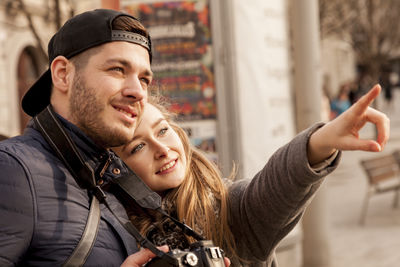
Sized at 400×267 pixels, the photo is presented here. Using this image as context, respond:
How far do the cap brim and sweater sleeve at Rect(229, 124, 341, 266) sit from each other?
2.40 ft

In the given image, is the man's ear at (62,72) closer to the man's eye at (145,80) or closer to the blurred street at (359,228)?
the man's eye at (145,80)

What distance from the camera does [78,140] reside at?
77.5 inches

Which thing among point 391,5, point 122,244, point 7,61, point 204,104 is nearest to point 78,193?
point 122,244

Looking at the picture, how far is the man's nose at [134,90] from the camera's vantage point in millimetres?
1999

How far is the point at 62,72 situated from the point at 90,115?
0.16m

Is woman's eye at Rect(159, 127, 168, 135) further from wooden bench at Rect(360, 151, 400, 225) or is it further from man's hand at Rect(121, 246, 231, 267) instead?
wooden bench at Rect(360, 151, 400, 225)

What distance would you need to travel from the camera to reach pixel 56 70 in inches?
79.5

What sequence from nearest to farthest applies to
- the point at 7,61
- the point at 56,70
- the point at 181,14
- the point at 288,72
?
the point at 56,70 → the point at 181,14 → the point at 288,72 → the point at 7,61

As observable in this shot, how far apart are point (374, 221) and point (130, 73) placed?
738cm

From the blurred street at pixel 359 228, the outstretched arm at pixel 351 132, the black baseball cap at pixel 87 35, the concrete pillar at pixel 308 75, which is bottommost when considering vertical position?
the blurred street at pixel 359 228

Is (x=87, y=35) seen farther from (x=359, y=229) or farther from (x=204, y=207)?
(x=359, y=229)

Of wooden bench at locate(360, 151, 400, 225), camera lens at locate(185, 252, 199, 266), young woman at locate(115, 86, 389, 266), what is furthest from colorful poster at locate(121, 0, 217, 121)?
wooden bench at locate(360, 151, 400, 225)

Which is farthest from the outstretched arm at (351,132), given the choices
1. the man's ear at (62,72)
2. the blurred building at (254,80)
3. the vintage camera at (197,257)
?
the blurred building at (254,80)

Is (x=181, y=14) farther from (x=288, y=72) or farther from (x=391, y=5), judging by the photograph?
(x=391, y=5)
